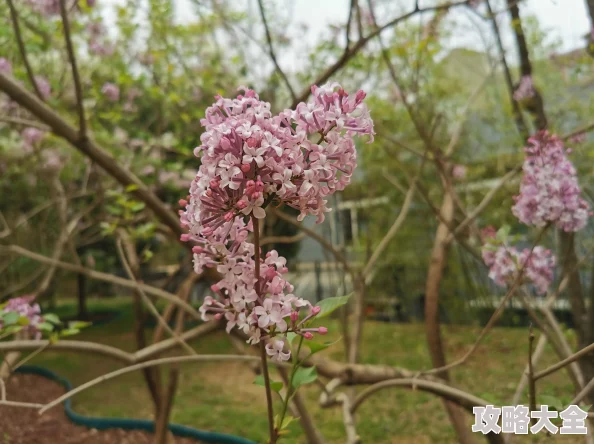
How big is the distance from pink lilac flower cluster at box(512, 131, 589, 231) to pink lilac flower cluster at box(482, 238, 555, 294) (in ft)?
1.28

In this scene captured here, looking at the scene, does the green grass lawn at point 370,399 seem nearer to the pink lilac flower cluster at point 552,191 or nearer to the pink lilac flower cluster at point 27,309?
the pink lilac flower cluster at point 552,191

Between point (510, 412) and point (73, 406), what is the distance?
434cm

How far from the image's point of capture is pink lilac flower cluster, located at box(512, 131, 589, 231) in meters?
1.49

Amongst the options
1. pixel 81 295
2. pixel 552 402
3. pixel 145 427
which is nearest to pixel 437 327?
pixel 552 402

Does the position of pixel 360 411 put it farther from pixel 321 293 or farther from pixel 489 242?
pixel 321 293

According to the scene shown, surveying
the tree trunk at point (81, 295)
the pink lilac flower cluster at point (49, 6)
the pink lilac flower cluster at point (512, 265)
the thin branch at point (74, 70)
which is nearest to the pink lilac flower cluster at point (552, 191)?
the pink lilac flower cluster at point (512, 265)

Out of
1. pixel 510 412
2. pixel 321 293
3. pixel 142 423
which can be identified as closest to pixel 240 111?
pixel 510 412

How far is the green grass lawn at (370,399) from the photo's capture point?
3.78m

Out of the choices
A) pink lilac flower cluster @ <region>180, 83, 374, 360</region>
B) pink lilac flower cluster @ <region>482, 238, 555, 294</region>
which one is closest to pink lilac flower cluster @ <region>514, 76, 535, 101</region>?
pink lilac flower cluster @ <region>482, 238, 555, 294</region>

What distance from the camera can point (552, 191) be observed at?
1492 millimetres

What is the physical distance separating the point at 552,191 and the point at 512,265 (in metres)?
0.52

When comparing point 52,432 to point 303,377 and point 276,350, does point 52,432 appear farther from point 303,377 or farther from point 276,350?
point 276,350

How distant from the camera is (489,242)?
1.91 meters

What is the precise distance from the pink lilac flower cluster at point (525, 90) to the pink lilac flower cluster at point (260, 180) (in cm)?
253
